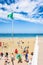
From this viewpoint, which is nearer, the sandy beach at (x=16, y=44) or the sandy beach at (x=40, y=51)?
the sandy beach at (x=40, y=51)

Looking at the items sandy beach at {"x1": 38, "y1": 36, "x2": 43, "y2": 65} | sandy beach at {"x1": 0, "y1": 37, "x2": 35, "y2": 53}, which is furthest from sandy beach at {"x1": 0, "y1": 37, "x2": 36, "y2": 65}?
Result: sandy beach at {"x1": 38, "y1": 36, "x2": 43, "y2": 65}

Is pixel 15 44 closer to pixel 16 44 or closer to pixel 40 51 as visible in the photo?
pixel 16 44

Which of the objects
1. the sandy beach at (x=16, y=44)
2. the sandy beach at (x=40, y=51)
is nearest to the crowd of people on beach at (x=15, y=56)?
the sandy beach at (x=16, y=44)

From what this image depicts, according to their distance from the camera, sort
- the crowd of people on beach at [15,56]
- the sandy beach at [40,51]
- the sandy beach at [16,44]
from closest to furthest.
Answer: the sandy beach at [40,51], the crowd of people on beach at [15,56], the sandy beach at [16,44]

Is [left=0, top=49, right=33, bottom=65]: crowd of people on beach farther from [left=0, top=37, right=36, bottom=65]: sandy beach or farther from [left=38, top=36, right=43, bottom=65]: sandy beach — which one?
[left=38, top=36, right=43, bottom=65]: sandy beach

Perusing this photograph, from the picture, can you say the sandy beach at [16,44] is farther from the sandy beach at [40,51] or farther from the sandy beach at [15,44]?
the sandy beach at [40,51]

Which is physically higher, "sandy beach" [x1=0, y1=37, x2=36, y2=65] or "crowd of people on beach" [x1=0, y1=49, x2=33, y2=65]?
"sandy beach" [x1=0, y1=37, x2=36, y2=65]

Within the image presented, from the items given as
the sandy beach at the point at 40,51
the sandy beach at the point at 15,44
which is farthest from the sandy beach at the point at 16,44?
the sandy beach at the point at 40,51

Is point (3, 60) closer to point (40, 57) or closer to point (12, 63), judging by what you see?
point (12, 63)

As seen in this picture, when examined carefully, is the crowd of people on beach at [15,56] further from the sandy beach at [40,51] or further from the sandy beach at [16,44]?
the sandy beach at [40,51]

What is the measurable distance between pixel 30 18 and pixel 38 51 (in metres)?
0.73

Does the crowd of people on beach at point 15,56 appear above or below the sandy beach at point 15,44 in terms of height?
below

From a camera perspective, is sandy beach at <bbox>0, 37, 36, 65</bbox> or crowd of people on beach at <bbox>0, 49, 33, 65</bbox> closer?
crowd of people on beach at <bbox>0, 49, 33, 65</bbox>

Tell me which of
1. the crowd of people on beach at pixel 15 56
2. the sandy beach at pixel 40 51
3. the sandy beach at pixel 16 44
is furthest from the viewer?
the sandy beach at pixel 16 44
